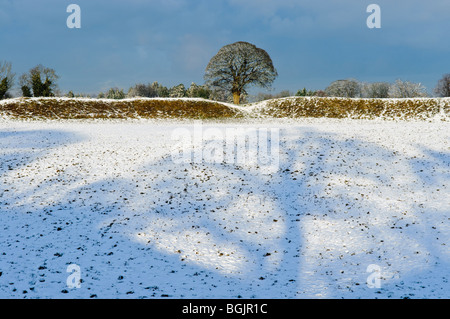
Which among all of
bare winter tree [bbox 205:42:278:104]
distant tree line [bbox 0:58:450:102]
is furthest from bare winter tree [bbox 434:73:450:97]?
bare winter tree [bbox 205:42:278:104]

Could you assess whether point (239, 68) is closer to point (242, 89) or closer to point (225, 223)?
point (242, 89)

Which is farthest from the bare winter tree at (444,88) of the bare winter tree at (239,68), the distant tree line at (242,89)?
the bare winter tree at (239,68)

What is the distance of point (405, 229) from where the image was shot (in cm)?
1057

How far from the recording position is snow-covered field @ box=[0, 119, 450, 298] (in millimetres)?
7730

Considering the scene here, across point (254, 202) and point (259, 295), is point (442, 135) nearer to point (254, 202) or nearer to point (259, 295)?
point (254, 202)

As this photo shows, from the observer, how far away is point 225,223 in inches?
450

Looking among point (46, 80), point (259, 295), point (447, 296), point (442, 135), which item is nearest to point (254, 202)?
point (259, 295)

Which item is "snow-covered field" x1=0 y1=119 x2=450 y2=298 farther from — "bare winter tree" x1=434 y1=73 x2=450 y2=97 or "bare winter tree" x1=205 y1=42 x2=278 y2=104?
"bare winter tree" x1=434 y1=73 x2=450 y2=97

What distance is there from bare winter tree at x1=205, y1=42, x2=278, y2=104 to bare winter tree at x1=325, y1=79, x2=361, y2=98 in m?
38.8

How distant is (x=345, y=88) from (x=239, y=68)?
45195mm

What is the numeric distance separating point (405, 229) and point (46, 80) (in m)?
66.1

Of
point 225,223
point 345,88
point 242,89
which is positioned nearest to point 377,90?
point 345,88

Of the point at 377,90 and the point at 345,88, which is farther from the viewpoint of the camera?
the point at 377,90

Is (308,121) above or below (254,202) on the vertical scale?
above
